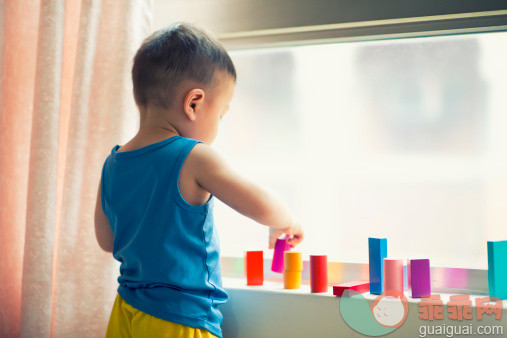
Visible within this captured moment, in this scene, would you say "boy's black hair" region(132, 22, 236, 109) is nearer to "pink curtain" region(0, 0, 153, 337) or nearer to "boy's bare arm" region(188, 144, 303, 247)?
"boy's bare arm" region(188, 144, 303, 247)

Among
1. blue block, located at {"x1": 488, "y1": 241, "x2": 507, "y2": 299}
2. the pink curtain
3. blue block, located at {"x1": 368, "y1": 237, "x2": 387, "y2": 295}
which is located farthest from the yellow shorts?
blue block, located at {"x1": 488, "y1": 241, "x2": 507, "y2": 299}

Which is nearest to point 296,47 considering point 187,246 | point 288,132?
point 288,132

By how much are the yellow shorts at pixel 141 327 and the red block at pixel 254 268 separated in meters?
0.24

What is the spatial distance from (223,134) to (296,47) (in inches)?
10.9

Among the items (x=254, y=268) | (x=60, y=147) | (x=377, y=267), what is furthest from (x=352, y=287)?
(x=60, y=147)

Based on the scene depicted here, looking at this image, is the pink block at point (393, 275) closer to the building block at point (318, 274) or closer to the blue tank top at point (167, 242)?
the building block at point (318, 274)

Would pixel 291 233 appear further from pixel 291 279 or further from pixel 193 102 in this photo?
pixel 193 102

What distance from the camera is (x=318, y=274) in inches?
38.4

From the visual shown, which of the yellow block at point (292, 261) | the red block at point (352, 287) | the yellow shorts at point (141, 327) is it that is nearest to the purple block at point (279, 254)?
the yellow block at point (292, 261)

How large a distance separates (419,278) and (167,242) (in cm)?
47

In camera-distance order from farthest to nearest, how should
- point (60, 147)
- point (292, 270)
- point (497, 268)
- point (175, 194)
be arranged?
point (60, 147) → point (292, 270) → point (497, 268) → point (175, 194)

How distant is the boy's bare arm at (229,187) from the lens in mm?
782

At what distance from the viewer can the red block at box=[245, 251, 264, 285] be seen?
105 cm

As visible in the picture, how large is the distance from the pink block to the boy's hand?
169mm
